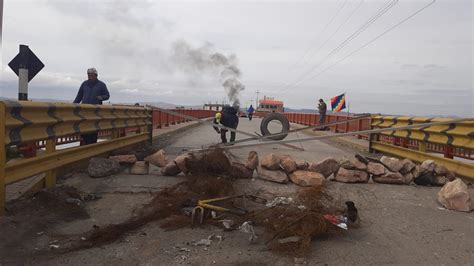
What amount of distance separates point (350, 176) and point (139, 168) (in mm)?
3579

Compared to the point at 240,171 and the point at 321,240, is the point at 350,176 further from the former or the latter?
the point at 321,240

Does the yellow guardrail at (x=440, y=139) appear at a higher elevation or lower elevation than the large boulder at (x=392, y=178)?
higher

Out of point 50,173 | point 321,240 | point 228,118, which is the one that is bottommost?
point 321,240

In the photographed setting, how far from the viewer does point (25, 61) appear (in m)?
7.14

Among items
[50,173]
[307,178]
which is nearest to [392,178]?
[307,178]

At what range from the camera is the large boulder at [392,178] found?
638 cm

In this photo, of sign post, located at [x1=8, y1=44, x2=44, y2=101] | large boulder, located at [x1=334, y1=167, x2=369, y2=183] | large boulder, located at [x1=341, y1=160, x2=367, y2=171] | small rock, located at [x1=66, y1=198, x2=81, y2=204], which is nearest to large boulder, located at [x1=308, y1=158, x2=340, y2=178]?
large boulder, located at [x1=334, y1=167, x2=369, y2=183]

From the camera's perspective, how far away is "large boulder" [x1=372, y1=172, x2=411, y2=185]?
6.38 metres

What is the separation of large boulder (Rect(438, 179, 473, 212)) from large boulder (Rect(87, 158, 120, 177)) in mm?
5034

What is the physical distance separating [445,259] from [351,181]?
2.94m

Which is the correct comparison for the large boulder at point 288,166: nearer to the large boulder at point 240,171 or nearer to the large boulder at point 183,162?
the large boulder at point 240,171

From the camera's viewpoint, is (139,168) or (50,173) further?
(139,168)

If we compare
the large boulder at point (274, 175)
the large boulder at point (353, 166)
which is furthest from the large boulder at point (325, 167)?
the large boulder at point (274, 175)

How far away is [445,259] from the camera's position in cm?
339
